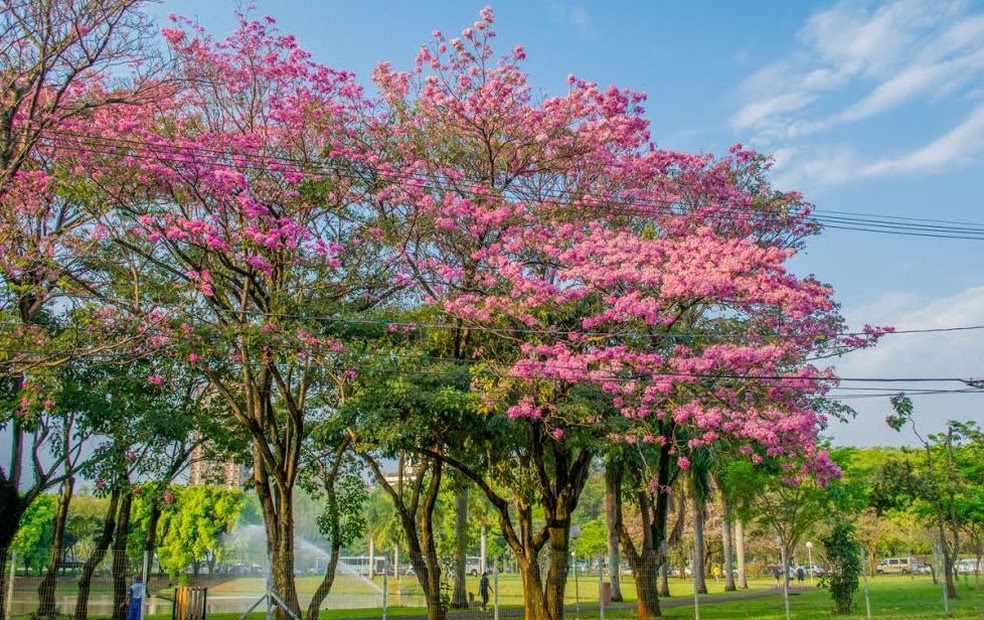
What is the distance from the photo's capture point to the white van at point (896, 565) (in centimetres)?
7407

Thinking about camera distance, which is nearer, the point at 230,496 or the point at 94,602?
the point at 94,602

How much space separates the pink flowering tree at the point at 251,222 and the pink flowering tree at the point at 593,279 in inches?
54.4

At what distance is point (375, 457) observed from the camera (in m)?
19.6

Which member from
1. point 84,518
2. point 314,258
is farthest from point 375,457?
point 84,518

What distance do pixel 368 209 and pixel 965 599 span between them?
2325 centimetres

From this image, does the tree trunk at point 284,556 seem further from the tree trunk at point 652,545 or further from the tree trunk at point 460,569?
the tree trunk at point 460,569

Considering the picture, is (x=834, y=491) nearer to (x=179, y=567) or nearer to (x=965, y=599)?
(x=965, y=599)

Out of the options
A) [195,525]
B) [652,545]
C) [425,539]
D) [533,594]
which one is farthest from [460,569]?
[195,525]

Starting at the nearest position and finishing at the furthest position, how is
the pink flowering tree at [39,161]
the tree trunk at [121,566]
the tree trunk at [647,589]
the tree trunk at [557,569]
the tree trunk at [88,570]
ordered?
the pink flowering tree at [39,161] < the tree trunk at [121,566] < the tree trunk at [557,569] < the tree trunk at [647,589] < the tree trunk at [88,570]

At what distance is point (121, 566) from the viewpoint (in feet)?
57.8

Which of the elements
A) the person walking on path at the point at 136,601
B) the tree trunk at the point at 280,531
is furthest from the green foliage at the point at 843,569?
the person walking on path at the point at 136,601

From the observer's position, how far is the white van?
7407cm

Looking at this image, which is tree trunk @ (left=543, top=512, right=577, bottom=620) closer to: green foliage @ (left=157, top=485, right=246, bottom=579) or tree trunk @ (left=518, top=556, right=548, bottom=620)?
tree trunk @ (left=518, top=556, right=548, bottom=620)

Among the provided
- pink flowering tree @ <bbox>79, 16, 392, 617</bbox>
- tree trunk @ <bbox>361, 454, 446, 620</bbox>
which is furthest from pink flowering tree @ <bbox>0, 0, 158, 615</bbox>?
tree trunk @ <bbox>361, 454, 446, 620</bbox>
